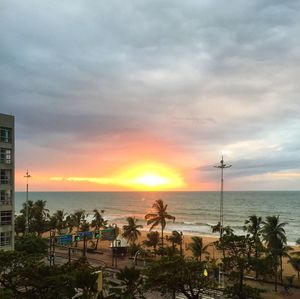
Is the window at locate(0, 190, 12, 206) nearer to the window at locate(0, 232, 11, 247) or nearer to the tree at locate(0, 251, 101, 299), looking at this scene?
the window at locate(0, 232, 11, 247)

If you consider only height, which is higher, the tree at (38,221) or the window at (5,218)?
the window at (5,218)

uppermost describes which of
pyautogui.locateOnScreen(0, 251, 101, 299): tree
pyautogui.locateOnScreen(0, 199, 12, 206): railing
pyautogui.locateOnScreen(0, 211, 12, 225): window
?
pyautogui.locateOnScreen(0, 199, 12, 206): railing

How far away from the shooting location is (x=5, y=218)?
4272 centimetres

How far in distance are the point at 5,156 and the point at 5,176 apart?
2.38 m

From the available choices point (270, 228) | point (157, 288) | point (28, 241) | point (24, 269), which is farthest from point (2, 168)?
point (270, 228)

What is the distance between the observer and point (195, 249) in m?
55.9

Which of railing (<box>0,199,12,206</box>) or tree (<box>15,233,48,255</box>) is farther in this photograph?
tree (<box>15,233,48,255</box>)

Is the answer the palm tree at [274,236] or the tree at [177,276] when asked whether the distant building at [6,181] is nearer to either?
the tree at [177,276]

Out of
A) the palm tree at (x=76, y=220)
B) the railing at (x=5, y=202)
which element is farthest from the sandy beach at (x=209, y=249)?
the railing at (x=5, y=202)

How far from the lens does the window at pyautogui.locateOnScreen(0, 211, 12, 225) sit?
139ft

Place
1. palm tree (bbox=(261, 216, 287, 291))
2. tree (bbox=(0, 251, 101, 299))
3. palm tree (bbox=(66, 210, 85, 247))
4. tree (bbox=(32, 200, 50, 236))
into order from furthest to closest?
1. palm tree (bbox=(66, 210, 85, 247))
2. tree (bbox=(32, 200, 50, 236))
3. palm tree (bbox=(261, 216, 287, 291))
4. tree (bbox=(0, 251, 101, 299))

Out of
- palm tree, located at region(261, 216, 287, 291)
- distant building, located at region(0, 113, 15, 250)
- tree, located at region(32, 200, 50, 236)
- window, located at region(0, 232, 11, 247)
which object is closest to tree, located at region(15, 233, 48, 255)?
window, located at region(0, 232, 11, 247)

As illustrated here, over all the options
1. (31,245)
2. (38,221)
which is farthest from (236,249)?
(38,221)

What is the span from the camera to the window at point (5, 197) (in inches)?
1672
